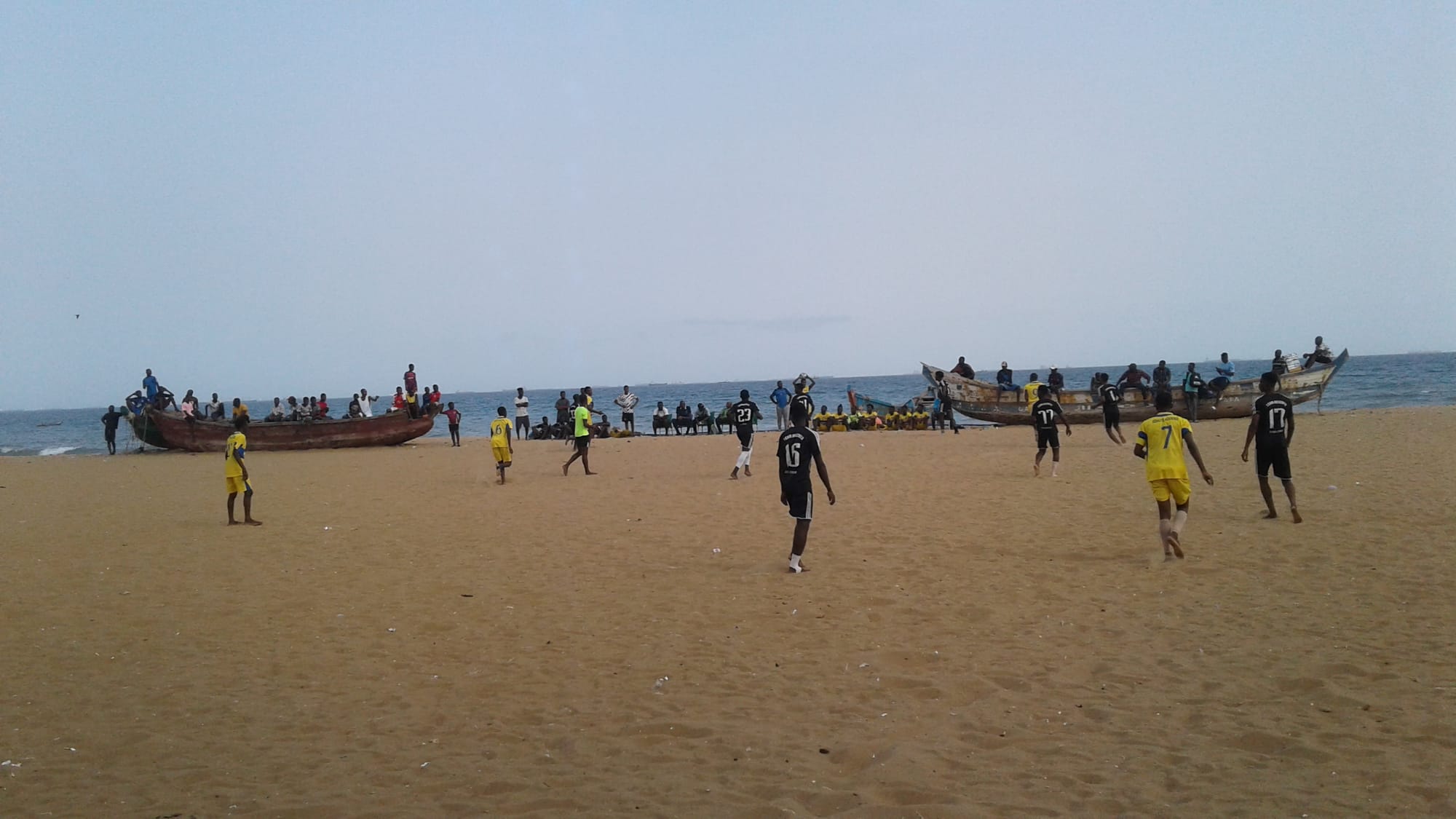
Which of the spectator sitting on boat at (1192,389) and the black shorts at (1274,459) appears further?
the spectator sitting on boat at (1192,389)

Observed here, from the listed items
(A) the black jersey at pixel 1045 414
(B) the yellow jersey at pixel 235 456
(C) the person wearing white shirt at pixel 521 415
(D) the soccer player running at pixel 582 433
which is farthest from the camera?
(C) the person wearing white shirt at pixel 521 415

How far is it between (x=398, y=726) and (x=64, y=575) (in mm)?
6916

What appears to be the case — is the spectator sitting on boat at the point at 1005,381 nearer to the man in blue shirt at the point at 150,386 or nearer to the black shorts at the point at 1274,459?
the black shorts at the point at 1274,459

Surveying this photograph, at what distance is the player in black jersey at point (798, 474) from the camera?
9.11 m

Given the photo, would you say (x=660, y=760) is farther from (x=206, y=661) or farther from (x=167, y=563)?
(x=167, y=563)

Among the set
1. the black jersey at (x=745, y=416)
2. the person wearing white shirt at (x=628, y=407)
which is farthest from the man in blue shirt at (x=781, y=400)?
the person wearing white shirt at (x=628, y=407)

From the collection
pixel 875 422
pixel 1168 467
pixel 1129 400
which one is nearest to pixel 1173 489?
pixel 1168 467

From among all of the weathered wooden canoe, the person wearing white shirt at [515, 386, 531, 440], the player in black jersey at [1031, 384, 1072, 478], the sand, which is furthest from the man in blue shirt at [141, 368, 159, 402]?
the player in black jersey at [1031, 384, 1072, 478]

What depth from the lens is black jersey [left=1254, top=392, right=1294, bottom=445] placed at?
427 inches

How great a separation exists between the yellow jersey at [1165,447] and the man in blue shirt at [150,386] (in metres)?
31.3

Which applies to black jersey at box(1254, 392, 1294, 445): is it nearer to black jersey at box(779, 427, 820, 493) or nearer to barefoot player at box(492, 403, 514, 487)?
black jersey at box(779, 427, 820, 493)

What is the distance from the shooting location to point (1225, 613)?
724cm

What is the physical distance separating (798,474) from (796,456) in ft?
0.58

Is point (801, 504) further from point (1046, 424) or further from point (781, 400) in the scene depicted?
point (781, 400)
